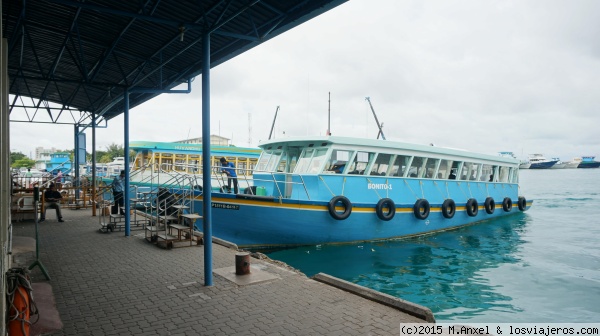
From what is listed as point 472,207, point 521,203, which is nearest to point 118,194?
point 472,207

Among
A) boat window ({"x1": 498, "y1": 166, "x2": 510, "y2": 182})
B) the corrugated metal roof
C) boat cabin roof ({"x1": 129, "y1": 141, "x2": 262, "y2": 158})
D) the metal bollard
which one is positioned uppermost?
the corrugated metal roof

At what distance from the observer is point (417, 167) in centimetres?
1321

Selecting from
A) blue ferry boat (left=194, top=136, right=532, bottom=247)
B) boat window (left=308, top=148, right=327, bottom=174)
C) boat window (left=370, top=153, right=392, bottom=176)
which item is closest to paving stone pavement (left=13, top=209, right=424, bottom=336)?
blue ferry boat (left=194, top=136, right=532, bottom=247)

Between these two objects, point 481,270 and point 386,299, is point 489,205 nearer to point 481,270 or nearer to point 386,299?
point 481,270

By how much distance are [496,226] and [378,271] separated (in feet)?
32.8

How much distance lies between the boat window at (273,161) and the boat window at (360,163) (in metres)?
2.63

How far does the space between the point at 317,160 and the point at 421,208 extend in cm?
420

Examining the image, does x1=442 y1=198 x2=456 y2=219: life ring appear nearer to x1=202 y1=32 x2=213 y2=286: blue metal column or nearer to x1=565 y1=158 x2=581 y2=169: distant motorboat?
x1=202 y1=32 x2=213 y2=286: blue metal column

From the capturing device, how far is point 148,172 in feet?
59.7

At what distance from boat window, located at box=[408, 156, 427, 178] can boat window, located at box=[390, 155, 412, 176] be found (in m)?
0.33

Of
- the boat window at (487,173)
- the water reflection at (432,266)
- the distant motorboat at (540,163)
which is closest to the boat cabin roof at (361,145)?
the boat window at (487,173)

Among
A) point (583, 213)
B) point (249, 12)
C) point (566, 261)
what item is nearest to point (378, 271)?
point (566, 261)

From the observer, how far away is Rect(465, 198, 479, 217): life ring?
1470 centimetres

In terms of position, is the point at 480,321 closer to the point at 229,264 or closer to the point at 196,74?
the point at 229,264
